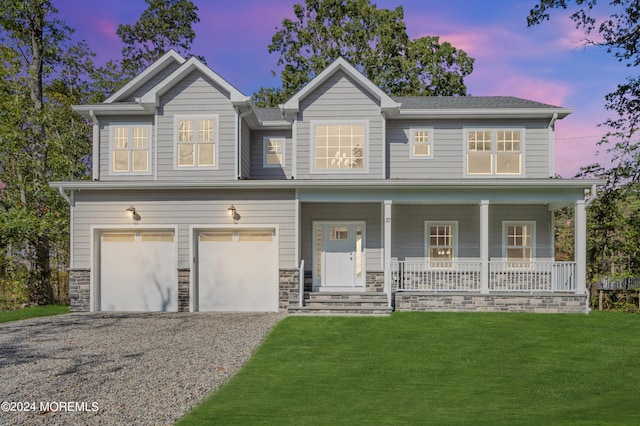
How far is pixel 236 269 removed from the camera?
47.8 feet

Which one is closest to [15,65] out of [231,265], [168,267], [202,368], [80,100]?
[80,100]

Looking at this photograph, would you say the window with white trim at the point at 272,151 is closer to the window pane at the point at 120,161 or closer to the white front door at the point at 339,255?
the white front door at the point at 339,255

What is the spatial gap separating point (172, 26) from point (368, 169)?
18.7m

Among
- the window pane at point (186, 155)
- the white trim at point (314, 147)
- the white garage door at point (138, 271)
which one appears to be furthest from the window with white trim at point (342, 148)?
the white garage door at point (138, 271)

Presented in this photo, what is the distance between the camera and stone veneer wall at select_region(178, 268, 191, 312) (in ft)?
47.2

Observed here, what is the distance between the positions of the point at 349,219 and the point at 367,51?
14.5 m

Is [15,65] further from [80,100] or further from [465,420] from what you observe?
[465,420]

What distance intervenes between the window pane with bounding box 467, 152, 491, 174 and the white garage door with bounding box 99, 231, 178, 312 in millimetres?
9327

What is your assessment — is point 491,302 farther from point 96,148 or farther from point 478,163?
point 96,148

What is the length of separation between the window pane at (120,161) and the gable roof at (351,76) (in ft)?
16.6

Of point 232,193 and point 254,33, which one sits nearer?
point 232,193

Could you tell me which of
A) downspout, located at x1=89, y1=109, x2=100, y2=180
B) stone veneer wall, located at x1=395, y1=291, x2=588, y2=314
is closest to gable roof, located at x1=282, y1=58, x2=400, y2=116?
stone veneer wall, located at x1=395, y1=291, x2=588, y2=314

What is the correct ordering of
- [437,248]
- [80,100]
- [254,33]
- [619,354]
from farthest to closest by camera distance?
[254,33]
[80,100]
[437,248]
[619,354]

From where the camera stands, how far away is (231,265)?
14586mm
